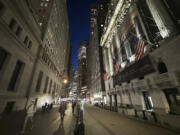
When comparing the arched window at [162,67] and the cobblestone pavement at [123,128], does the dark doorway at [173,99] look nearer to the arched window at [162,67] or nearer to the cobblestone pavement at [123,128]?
the arched window at [162,67]

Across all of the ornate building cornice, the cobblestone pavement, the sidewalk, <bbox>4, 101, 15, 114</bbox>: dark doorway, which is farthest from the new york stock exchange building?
<bbox>4, 101, 15, 114</bbox>: dark doorway

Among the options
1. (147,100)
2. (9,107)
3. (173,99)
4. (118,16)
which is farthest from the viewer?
(118,16)

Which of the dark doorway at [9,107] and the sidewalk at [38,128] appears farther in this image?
the dark doorway at [9,107]

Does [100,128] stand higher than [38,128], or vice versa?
[38,128]

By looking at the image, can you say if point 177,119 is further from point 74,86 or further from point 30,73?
point 74,86

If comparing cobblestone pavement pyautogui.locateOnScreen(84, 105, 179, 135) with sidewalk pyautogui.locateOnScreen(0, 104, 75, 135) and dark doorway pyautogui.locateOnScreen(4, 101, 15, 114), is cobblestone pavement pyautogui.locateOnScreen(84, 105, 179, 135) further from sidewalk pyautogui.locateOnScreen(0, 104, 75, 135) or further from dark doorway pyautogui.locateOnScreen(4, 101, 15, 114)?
dark doorway pyautogui.locateOnScreen(4, 101, 15, 114)

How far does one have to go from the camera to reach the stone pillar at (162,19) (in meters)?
10.6

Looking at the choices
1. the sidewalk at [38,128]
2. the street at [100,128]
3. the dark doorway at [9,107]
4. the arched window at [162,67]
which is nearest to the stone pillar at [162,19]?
the arched window at [162,67]

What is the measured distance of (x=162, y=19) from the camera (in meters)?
11.8

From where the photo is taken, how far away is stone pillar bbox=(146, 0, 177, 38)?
10605 millimetres

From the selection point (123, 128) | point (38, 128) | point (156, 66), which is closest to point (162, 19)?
point (156, 66)

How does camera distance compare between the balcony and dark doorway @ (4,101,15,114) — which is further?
the balcony

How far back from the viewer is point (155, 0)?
42.7ft

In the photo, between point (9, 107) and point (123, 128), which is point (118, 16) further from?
point (9, 107)
